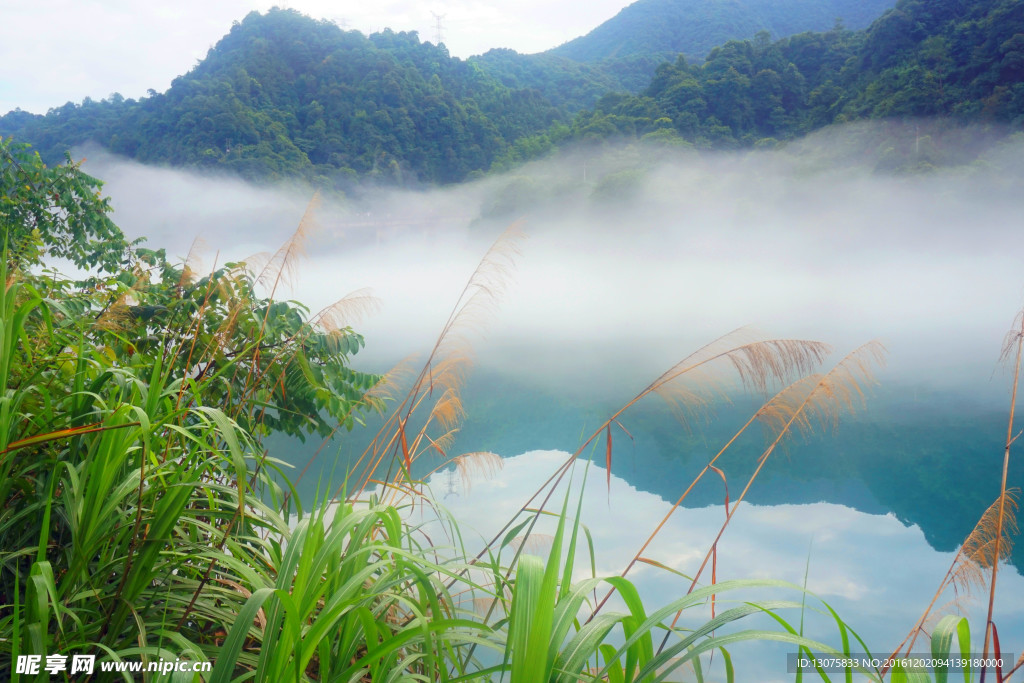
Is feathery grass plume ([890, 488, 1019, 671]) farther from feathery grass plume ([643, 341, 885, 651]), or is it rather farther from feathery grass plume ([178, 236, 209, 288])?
feathery grass plume ([178, 236, 209, 288])

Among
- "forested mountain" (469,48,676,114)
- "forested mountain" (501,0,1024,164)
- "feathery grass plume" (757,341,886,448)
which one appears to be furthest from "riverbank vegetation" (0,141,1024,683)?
"forested mountain" (469,48,676,114)

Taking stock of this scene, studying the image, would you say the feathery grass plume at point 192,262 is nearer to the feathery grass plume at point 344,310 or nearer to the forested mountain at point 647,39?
the feathery grass plume at point 344,310

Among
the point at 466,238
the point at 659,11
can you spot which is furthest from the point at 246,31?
the point at 659,11

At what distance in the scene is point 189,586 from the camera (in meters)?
0.88

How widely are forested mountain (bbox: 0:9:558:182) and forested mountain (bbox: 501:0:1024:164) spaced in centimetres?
332

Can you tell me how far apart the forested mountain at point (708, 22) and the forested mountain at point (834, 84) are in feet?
37.5

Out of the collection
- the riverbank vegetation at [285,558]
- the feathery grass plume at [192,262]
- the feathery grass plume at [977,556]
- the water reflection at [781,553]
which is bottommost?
the water reflection at [781,553]

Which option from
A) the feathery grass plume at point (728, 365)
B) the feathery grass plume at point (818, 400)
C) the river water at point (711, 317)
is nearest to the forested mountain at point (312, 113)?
the river water at point (711, 317)

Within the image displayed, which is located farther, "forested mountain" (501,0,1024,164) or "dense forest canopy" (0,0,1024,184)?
"forested mountain" (501,0,1024,164)

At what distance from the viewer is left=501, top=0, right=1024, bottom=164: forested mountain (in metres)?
21.2

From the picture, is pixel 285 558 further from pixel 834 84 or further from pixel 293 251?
pixel 834 84

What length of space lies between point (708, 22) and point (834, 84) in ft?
55.2

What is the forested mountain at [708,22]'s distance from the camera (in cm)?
3819

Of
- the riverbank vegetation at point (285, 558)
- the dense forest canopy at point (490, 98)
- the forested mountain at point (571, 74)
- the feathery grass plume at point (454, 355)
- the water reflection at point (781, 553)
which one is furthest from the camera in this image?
the forested mountain at point (571, 74)
